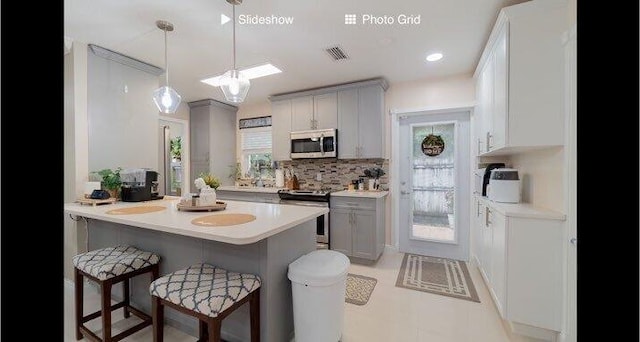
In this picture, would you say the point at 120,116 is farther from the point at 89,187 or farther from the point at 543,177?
the point at 543,177

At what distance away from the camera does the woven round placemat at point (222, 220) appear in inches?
60.2

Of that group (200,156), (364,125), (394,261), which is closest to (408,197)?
(394,261)

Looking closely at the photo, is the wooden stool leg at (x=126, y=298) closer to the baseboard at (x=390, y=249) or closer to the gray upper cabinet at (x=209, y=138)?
the gray upper cabinet at (x=209, y=138)

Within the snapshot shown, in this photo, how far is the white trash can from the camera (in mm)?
1562

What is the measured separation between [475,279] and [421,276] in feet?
1.80

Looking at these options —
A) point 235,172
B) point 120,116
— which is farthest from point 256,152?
point 120,116

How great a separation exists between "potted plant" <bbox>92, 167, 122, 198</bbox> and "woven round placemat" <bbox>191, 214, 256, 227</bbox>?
1414mm

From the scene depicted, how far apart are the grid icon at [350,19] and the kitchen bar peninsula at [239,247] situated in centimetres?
154

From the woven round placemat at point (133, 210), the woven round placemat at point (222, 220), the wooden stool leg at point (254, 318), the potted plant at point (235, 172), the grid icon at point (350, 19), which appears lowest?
the wooden stool leg at point (254, 318)

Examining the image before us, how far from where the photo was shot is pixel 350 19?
214 cm

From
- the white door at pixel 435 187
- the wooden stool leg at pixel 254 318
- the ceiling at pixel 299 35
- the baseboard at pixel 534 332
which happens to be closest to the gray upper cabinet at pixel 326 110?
the ceiling at pixel 299 35

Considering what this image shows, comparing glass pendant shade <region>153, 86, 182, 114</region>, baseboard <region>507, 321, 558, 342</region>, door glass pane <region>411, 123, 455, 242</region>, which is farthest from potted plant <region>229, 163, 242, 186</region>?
baseboard <region>507, 321, 558, 342</region>
